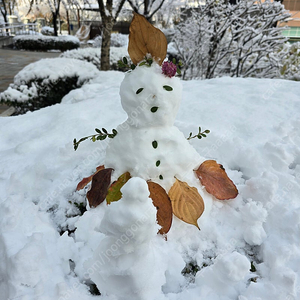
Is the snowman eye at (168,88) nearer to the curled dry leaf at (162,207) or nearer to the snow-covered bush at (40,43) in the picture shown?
the curled dry leaf at (162,207)

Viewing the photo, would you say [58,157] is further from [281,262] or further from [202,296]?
[281,262]

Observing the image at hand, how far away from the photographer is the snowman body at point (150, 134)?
1225mm

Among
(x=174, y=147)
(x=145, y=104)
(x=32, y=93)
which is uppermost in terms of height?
(x=145, y=104)

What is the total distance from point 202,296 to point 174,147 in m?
0.70

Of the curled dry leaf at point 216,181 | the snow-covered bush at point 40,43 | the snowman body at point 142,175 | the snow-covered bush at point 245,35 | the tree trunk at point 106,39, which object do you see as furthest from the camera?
the snow-covered bush at point 40,43

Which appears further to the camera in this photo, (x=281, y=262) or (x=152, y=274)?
(x=281, y=262)

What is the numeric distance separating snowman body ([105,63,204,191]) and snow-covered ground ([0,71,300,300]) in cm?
29

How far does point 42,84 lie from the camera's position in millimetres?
4379

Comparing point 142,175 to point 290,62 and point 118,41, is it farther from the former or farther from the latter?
point 118,41

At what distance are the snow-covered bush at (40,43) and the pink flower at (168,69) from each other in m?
16.1

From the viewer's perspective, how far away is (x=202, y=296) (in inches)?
41.6

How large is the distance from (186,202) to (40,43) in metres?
16.3

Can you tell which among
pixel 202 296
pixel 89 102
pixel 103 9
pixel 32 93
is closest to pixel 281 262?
pixel 202 296

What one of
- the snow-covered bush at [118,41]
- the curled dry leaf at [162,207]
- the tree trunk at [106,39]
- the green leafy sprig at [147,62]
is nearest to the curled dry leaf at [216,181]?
the curled dry leaf at [162,207]
